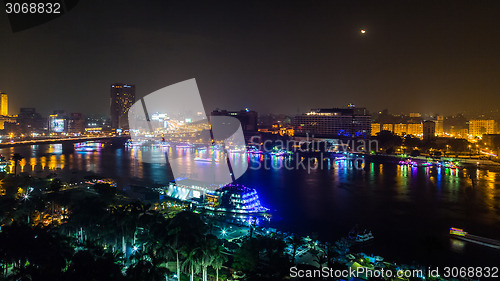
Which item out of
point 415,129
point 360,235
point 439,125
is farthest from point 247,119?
point 360,235

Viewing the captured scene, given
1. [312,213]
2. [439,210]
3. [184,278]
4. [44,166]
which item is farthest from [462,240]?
[44,166]

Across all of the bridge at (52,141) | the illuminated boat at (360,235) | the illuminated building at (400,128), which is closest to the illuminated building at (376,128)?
the illuminated building at (400,128)

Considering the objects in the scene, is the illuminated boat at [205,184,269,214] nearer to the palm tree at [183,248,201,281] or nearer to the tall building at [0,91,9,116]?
the palm tree at [183,248,201,281]

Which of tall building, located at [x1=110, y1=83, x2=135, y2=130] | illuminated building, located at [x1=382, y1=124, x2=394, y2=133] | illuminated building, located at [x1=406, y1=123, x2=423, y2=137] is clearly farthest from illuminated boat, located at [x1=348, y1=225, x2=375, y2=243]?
tall building, located at [x1=110, y1=83, x2=135, y2=130]

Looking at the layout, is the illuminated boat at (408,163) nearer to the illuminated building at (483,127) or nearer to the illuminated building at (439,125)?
the illuminated building at (483,127)

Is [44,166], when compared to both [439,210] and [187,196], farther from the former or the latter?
[439,210]

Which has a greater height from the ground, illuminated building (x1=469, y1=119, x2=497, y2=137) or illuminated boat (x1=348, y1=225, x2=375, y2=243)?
illuminated building (x1=469, y1=119, x2=497, y2=137)
